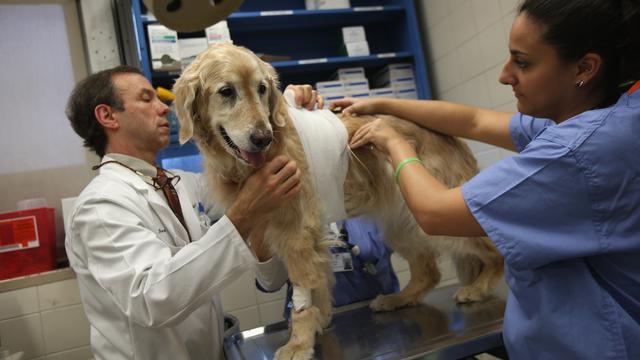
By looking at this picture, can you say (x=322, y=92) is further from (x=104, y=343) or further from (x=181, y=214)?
(x=104, y=343)

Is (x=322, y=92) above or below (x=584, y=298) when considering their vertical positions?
above

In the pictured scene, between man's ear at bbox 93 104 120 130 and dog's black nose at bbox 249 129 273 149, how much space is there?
69cm

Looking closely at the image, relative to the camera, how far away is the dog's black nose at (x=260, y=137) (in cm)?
118

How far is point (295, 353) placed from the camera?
4.00 ft

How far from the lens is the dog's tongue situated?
124 cm

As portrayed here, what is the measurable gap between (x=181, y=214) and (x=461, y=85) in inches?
89.7

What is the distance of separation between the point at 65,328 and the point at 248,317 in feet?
3.25

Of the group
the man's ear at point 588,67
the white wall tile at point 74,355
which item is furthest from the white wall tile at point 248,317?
the man's ear at point 588,67

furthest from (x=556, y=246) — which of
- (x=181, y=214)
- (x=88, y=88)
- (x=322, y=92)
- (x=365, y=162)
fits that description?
(x=322, y=92)

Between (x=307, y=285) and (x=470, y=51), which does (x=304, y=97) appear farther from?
(x=470, y=51)

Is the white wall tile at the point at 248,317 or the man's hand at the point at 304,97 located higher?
the man's hand at the point at 304,97

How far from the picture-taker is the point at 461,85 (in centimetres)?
310

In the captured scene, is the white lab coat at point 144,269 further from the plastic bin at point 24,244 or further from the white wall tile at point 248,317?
the plastic bin at point 24,244

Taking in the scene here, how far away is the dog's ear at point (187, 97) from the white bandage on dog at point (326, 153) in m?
0.34
